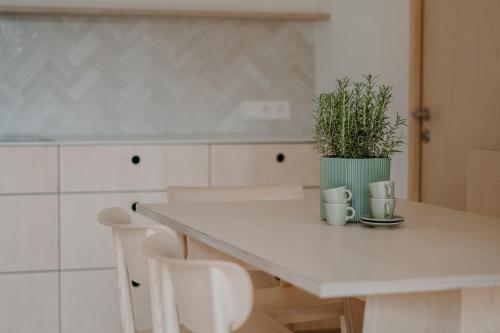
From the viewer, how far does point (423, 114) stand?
3.99 meters

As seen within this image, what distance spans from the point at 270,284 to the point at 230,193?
365 millimetres

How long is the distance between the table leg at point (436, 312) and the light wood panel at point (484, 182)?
1.57 metres

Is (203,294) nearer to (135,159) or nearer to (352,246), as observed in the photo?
(352,246)

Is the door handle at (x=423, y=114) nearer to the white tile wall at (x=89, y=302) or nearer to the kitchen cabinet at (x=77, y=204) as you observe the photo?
the kitchen cabinet at (x=77, y=204)

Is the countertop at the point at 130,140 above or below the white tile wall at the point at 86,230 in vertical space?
above

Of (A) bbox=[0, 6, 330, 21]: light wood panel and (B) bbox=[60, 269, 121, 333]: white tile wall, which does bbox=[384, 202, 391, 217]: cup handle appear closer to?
(B) bbox=[60, 269, 121, 333]: white tile wall

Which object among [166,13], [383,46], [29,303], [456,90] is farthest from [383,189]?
[166,13]

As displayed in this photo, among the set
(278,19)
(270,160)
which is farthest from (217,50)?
(270,160)

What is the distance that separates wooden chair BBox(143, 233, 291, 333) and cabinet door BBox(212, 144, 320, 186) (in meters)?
2.42

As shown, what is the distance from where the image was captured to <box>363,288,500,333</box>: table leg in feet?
5.24

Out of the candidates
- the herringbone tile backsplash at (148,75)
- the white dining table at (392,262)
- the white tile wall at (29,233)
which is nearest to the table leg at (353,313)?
the white dining table at (392,262)

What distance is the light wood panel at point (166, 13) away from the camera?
167 inches

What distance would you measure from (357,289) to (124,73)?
10.9 feet

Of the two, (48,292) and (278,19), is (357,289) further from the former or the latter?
(278,19)
